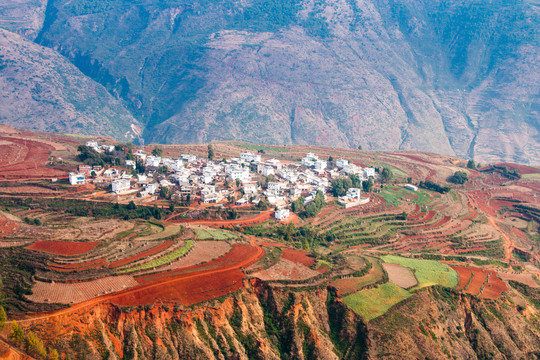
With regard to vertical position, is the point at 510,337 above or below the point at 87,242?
below

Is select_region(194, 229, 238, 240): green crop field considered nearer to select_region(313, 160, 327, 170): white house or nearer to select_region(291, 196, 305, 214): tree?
select_region(291, 196, 305, 214): tree

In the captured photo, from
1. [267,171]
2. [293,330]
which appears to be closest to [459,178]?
[267,171]

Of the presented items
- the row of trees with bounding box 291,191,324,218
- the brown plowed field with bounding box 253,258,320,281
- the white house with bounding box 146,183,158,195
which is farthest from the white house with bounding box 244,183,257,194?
the brown plowed field with bounding box 253,258,320,281

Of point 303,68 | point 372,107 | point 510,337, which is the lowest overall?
point 510,337

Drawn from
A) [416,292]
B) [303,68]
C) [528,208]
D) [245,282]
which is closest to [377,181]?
Result: [528,208]

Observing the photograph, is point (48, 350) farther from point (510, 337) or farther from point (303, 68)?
point (303, 68)

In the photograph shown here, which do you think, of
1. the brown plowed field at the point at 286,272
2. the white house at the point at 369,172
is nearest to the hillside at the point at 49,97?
the white house at the point at 369,172
